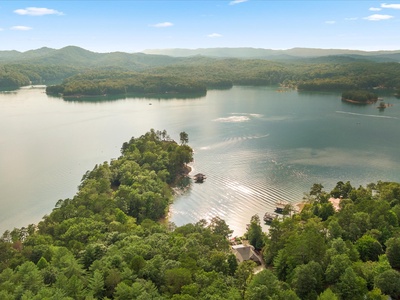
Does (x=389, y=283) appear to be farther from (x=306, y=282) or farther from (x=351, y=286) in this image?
(x=306, y=282)

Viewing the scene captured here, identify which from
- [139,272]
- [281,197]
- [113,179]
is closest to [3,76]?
[113,179]

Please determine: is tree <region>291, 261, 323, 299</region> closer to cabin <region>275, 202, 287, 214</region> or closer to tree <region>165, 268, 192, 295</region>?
tree <region>165, 268, 192, 295</region>

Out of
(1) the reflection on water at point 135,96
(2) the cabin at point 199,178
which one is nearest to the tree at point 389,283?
(2) the cabin at point 199,178

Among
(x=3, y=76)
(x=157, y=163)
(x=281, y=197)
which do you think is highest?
(x=3, y=76)

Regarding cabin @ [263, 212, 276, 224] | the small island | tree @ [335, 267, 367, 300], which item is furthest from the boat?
the small island

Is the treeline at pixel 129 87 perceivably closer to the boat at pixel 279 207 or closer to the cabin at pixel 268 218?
the boat at pixel 279 207

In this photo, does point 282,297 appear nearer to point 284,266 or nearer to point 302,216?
point 284,266
